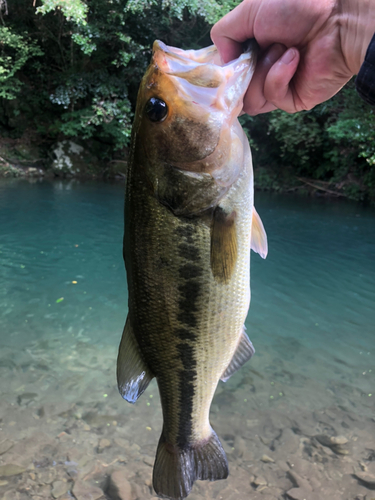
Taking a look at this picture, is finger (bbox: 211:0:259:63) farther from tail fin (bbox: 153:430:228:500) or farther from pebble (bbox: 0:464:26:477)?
pebble (bbox: 0:464:26:477)

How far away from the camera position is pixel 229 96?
4.57 ft

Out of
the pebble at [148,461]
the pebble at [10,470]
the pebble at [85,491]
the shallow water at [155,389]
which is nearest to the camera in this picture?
the pebble at [85,491]

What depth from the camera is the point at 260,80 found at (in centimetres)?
162

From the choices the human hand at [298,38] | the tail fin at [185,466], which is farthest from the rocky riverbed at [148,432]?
the human hand at [298,38]

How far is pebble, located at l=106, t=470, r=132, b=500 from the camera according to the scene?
9.64 feet

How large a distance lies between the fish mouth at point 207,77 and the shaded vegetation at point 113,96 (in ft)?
50.2

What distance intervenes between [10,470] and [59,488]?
A: 0.44 meters

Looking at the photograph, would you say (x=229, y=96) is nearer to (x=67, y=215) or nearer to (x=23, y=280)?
(x=23, y=280)

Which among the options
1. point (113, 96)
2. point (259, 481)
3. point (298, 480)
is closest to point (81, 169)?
point (113, 96)

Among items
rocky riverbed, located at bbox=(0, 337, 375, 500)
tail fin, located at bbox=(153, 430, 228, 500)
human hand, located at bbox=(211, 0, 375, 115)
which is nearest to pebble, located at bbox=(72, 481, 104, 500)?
rocky riverbed, located at bbox=(0, 337, 375, 500)

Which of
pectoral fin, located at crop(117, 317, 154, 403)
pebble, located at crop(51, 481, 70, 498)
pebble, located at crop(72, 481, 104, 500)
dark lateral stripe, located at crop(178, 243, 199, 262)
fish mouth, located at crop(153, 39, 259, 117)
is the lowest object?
pebble, located at crop(51, 481, 70, 498)

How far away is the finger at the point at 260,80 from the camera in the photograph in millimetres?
1558

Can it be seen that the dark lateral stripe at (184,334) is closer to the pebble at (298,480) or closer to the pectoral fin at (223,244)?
the pectoral fin at (223,244)

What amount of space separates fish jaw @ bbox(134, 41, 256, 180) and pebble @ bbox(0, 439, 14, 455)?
9.99 feet
